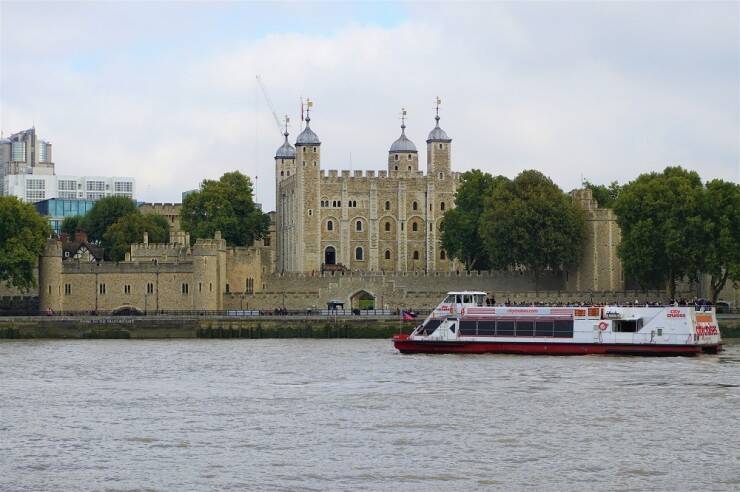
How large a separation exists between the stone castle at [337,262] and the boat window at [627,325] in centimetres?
2786

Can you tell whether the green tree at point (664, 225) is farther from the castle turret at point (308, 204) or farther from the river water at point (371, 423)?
the castle turret at point (308, 204)

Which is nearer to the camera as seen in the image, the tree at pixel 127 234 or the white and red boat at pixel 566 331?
the white and red boat at pixel 566 331

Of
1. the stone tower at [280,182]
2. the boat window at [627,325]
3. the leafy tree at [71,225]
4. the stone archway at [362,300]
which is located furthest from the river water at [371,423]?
the leafy tree at [71,225]

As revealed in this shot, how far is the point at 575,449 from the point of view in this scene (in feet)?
141

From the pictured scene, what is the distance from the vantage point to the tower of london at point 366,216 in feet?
420

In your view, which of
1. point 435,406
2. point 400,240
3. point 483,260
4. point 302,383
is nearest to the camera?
point 435,406

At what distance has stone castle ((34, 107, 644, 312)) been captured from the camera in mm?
96250

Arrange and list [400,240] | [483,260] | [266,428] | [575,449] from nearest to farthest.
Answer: [575,449], [266,428], [483,260], [400,240]

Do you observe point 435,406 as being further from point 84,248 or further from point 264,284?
point 84,248

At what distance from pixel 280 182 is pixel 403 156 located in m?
12.5

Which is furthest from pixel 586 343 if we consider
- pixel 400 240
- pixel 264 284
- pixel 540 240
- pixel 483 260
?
pixel 400 240

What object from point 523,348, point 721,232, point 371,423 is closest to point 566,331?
point 523,348

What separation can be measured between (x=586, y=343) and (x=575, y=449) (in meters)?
28.6

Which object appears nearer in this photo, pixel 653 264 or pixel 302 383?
pixel 302 383
